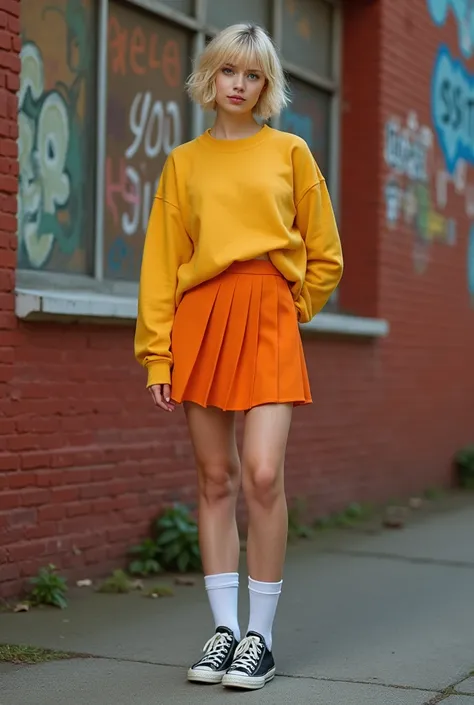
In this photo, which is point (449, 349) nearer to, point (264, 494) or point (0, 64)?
point (0, 64)

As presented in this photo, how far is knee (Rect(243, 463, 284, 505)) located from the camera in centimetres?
420

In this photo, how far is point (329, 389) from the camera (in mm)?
8562

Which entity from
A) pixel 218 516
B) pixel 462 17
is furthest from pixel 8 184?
pixel 462 17

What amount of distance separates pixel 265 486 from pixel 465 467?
6.91m

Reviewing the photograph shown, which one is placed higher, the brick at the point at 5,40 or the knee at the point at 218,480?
the brick at the point at 5,40

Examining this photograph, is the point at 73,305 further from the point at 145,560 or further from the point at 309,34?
the point at 309,34

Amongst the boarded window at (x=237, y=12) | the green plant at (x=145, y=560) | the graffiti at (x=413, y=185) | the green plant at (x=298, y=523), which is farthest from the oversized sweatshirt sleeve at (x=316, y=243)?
the graffiti at (x=413, y=185)

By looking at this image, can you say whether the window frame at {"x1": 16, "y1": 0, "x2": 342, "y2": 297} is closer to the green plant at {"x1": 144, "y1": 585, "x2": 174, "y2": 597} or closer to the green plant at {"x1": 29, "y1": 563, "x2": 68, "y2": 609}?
the green plant at {"x1": 29, "y1": 563, "x2": 68, "y2": 609}

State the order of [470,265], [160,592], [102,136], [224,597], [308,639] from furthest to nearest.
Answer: [470,265] → [102,136] → [160,592] → [308,639] → [224,597]

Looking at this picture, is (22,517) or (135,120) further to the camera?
(135,120)

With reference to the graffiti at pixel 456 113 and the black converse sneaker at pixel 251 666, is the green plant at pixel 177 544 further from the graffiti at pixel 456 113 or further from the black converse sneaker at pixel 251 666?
the graffiti at pixel 456 113

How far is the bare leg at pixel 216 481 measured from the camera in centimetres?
432

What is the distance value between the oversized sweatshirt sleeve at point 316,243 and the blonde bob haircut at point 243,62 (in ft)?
0.85

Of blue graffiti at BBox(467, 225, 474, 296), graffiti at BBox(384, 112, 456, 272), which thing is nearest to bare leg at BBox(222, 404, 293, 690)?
graffiti at BBox(384, 112, 456, 272)
